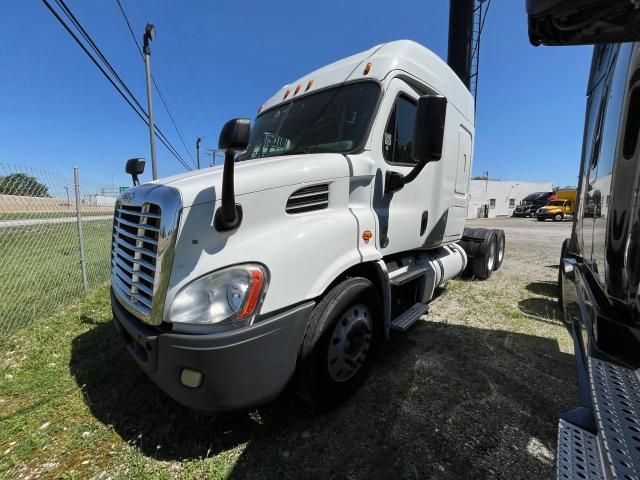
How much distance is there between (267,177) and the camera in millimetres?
2021

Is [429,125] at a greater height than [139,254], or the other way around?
[429,125]

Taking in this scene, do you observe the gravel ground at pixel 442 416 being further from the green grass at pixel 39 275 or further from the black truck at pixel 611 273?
the green grass at pixel 39 275

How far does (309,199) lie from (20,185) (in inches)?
211

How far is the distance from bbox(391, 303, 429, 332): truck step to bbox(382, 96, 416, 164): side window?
1.51 m

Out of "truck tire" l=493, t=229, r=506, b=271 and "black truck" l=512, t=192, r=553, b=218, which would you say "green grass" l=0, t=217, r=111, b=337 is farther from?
"black truck" l=512, t=192, r=553, b=218

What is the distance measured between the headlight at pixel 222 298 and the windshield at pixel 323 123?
4.71 feet

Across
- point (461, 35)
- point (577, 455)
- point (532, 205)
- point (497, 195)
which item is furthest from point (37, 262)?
point (497, 195)

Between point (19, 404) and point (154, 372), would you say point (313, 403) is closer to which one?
point (154, 372)

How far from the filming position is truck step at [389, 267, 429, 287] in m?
3.07

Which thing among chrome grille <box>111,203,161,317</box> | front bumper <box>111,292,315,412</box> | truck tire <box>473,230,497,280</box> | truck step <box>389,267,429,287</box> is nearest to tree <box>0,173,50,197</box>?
chrome grille <box>111,203,161,317</box>

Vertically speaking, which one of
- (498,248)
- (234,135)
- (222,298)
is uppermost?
(234,135)

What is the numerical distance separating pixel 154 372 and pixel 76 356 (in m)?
2.16

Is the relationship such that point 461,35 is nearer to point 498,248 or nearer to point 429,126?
point 498,248

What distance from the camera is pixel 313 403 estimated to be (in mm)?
2203
